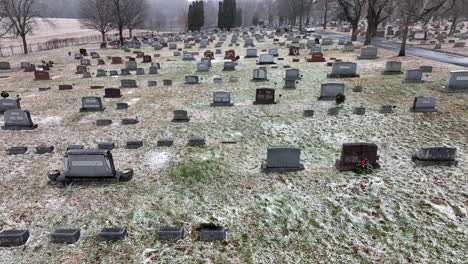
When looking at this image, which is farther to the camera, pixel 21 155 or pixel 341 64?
pixel 341 64

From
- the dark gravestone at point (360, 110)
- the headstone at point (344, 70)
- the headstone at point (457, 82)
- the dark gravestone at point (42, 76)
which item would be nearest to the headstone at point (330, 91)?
the dark gravestone at point (360, 110)

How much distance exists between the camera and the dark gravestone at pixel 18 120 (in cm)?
1477

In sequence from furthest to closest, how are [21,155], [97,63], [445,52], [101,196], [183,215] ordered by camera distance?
1. [97,63]
2. [445,52]
3. [21,155]
4. [101,196]
5. [183,215]

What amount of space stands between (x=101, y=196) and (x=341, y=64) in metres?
19.2

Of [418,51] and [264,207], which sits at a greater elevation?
[418,51]

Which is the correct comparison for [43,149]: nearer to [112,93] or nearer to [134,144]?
[134,144]

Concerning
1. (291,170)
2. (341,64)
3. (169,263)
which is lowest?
(169,263)

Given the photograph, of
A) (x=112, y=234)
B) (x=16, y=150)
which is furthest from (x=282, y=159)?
(x=16, y=150)

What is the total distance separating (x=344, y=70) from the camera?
22453 millimetres

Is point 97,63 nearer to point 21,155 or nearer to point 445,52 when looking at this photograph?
point 21,155

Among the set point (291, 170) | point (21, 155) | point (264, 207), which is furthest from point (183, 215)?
point (21, 155)

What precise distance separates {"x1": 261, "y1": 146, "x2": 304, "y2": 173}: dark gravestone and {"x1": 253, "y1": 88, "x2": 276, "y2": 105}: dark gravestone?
7.49 metres

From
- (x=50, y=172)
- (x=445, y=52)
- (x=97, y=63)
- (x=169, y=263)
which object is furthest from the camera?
(x=97, y=63)

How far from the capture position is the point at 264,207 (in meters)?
8.57
